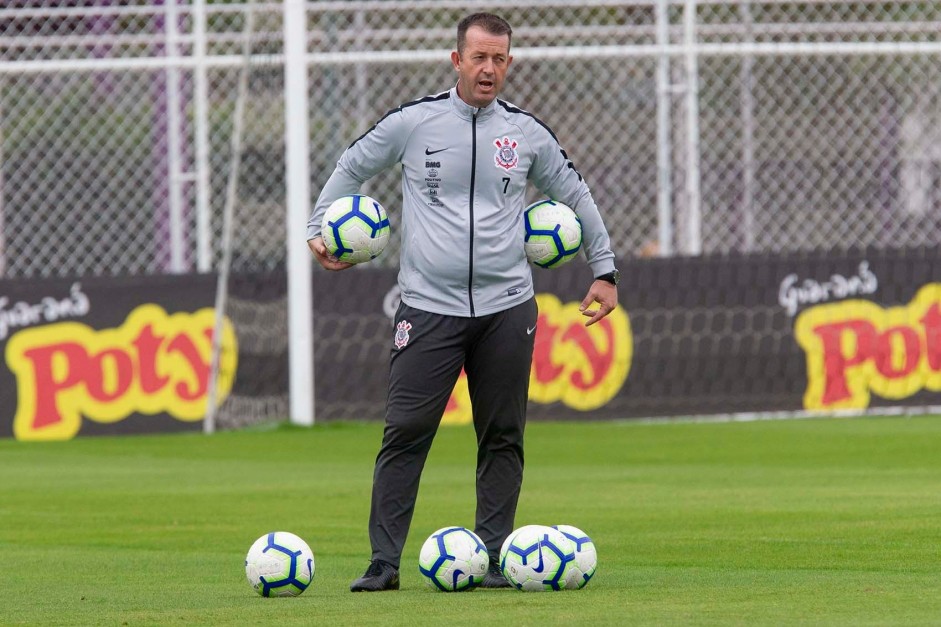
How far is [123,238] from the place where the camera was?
53.7 ft

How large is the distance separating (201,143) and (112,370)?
2.01m

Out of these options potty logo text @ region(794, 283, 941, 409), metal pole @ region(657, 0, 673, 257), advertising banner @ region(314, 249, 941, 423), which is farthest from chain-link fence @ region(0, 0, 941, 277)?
potty logo text @ region(794, 283, 941, 409)

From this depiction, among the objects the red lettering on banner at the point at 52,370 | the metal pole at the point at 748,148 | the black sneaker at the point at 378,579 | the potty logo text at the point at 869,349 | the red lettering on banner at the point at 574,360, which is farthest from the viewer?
the metal pole at the point at 748,148

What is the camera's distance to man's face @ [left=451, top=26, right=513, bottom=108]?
6.31 meters

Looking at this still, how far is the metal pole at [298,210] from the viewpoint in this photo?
14.6 m

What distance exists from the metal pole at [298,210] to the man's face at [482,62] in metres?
8.24

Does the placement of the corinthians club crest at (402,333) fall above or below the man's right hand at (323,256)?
below

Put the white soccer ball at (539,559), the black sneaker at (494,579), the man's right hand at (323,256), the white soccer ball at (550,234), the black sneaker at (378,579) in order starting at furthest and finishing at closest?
1. the white soccer ball at (550,234)
2. the man's right hand at (323,256)
3. the black sneaker at (494,579)
4. the black sneaker at (378,579)
5. the white soccer ball at (539,559)

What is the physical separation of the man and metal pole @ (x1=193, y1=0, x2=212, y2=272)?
28.4 feet

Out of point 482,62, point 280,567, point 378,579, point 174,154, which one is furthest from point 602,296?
point 174,154

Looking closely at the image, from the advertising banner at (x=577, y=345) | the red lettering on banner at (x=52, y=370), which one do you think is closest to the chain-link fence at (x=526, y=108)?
the advertising banner at (x=577, y=345)

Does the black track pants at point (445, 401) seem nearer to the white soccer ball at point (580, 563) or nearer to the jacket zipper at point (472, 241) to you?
the jacket zipper at point (472, 241)

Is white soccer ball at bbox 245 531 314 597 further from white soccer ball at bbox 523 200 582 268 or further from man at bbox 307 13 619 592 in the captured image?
white soccer ball at bbox 523 200 582 268

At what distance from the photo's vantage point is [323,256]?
6527 millimetres
